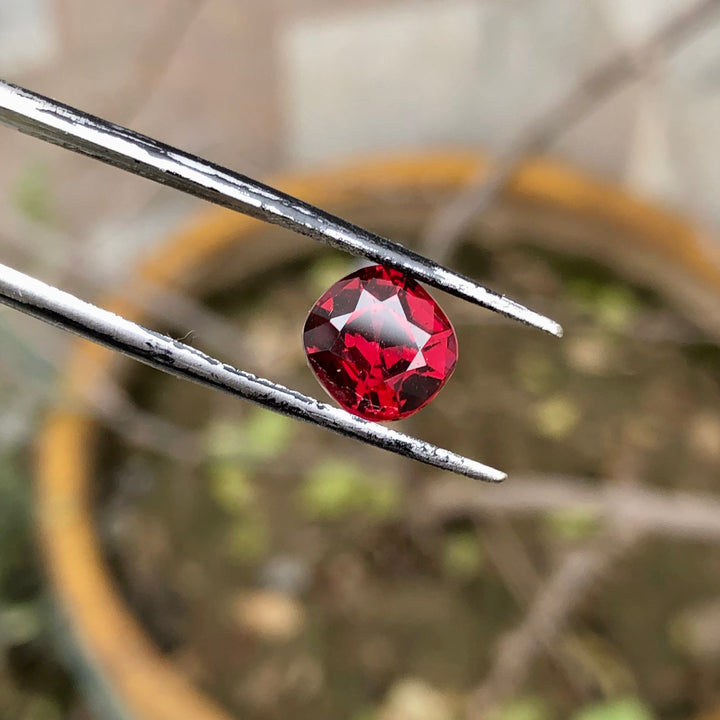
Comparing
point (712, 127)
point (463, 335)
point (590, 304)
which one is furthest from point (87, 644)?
point (712, 127)

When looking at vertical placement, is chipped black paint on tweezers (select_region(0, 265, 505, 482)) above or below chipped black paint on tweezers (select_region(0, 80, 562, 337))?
below

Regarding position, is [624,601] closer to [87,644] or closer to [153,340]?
[87,644]

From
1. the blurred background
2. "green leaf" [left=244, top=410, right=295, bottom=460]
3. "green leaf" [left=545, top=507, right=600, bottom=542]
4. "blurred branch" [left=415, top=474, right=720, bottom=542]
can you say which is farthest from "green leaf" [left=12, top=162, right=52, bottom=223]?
"green leaf" [left=545, top=507, right=600, bottom=542]

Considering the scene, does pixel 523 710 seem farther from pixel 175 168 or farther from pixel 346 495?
pixel 175 168

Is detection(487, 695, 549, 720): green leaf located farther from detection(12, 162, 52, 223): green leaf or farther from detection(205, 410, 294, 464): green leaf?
detection(12, 162, 52, 223): green leaf

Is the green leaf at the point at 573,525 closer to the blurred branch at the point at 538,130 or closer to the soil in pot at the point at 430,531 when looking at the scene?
the soil in pot at the point at 430,531

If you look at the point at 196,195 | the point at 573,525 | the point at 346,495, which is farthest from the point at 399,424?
the point at 196,195
